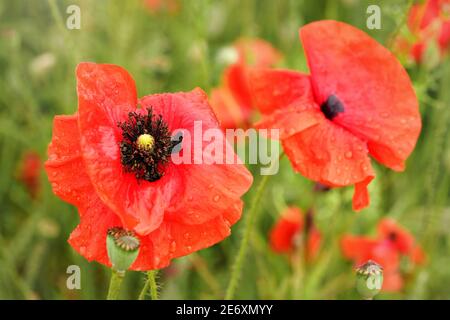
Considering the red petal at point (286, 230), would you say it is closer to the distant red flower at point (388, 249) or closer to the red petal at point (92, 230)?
the distant red flower at point (388, 249)

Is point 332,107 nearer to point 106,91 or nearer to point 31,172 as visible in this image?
point 106,91

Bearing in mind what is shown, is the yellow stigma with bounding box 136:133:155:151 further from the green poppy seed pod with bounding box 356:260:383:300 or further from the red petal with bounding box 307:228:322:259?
the red petal with bounding box 307:228:322:259

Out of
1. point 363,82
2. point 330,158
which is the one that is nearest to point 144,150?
point 330,158

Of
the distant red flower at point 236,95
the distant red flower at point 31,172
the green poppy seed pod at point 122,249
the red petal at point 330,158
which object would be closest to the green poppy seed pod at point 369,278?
the red petal at point 330,158

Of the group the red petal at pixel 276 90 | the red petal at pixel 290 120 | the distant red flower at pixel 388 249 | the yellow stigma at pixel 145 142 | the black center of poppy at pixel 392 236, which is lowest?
the distant red flower at pixel 388 249

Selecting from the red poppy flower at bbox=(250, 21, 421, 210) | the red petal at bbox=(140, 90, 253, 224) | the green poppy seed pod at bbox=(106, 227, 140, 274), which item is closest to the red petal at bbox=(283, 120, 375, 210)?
the red poppy flower at bbox=(250, 21, 421, 210)
